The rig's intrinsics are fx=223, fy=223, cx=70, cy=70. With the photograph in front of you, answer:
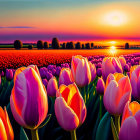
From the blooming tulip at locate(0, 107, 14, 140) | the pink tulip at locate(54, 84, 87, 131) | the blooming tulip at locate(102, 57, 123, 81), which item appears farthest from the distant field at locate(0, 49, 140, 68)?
the blooming tulip at locate(0, 107, 14, 140)

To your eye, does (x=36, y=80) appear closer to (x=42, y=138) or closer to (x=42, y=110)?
(x=42, y=110)

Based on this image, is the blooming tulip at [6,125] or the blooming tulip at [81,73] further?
the blooming tulip at [81,73]

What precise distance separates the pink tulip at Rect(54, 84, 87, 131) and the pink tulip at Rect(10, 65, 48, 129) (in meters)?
0.08

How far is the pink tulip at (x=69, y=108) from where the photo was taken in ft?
3.70

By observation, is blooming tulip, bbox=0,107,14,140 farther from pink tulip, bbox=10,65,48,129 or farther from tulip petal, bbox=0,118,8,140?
pink tulip, bbox=10,65,48,129

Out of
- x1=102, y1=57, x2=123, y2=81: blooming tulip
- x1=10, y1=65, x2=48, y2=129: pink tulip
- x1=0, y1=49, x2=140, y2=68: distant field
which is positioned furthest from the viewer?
x1=0, y1=49, x2=140, y2=68: distant field

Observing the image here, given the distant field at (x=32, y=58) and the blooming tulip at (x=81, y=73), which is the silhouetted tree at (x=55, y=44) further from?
the blooming tulip at (x=81, y=73)

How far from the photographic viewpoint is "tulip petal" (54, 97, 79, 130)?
112 centimetres

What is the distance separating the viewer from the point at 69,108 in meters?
1.13

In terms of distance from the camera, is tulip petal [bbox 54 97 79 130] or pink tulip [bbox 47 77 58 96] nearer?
tulip petal [bbox 54 97 79 130]

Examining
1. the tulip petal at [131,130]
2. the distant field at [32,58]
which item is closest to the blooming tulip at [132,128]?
the tulip petal at [131,130]

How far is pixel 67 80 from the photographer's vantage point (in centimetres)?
206

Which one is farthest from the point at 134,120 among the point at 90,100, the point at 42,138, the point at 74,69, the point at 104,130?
the point at 90,100

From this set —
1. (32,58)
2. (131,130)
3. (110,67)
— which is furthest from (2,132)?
(32,58)
